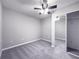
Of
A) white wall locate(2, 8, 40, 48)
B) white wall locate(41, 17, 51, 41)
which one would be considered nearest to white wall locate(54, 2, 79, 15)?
white wall locate(41, 17, 51, 41)

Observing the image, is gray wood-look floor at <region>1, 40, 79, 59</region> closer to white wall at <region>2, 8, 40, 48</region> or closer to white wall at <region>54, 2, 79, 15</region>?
white wall at <region>2, 8, 40, 48</region>

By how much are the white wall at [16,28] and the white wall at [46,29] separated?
87 centimetres

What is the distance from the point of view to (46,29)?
5148mm

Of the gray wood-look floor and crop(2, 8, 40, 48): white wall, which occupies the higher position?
crop(2, 8, 40, 48): white wall

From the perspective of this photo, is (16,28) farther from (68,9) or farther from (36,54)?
(68,9)

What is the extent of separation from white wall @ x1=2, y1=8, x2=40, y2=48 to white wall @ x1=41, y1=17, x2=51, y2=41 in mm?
873

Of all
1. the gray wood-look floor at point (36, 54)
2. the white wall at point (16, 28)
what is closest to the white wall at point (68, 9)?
the gray wood-look floor at point (36, 54)

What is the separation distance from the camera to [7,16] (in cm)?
316

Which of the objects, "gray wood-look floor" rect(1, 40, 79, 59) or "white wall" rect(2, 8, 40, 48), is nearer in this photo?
"gray wood-look floor" rect(1, 40, 79, 59)

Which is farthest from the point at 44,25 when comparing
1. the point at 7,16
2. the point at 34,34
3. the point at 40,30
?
the point at 7,16

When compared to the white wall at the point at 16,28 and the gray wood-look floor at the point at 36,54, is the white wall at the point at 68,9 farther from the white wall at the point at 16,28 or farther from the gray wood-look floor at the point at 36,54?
the white wall at the point at 16,28

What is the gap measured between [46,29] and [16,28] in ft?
9.55

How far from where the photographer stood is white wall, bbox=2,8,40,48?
3.10m

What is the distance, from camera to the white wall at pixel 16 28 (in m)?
3.10
